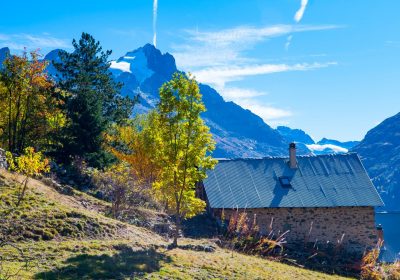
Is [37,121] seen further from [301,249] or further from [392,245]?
[392,245]

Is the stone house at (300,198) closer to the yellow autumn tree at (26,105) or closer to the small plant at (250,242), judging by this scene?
the small plant at (250,242)

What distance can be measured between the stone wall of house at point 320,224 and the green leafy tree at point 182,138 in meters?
12.1

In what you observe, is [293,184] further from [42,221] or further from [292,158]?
[42,221]

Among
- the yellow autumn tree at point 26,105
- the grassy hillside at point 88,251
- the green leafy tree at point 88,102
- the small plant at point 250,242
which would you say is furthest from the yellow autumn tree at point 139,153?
the grassy hillside at point 88,251

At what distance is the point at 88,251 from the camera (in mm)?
16578

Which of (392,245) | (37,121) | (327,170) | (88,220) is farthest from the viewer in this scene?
(392,245)

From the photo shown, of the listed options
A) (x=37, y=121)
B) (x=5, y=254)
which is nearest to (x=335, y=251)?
(x=5, y=254)

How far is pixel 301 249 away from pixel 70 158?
18.1 metres

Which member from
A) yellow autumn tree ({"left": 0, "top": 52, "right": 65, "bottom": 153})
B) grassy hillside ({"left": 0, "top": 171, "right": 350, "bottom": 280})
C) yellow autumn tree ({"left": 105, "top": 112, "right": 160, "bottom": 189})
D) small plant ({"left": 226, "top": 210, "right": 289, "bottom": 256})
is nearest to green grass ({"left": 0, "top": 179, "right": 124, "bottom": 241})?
grassy hillside ({"left": 0, "top": 171, "right": 350, "bottom": 280})

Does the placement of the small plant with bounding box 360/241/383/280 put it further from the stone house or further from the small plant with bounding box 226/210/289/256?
the stone house

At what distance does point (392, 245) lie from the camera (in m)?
107

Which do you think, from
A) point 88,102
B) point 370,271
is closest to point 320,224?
point 370,271

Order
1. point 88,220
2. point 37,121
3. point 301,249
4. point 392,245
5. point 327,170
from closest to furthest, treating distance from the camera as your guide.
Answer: point 88,220, point 301,249, point 37,121, point 327,170, point 392,245

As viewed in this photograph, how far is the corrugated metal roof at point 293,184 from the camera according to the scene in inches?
1325
